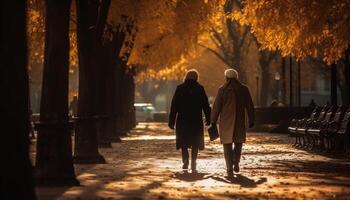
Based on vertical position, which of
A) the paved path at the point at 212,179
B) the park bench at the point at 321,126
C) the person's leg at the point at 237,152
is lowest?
the paved path at the point at 212,179

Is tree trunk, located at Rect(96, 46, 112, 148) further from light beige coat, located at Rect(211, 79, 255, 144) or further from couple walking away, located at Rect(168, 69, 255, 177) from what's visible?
light beige coat, located at Rect(211, 79, 255, 144)

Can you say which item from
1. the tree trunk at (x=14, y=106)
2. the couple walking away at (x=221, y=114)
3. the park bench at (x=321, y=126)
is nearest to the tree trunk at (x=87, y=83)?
the couple walking away at (x=221, y=114)

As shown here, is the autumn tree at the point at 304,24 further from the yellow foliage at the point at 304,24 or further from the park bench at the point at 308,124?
the park bench at the point at 308,124

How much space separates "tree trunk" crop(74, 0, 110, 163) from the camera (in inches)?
889

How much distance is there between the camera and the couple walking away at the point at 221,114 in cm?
1745

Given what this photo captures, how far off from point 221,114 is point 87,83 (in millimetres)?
6985

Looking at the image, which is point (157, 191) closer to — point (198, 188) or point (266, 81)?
point (198, 188)

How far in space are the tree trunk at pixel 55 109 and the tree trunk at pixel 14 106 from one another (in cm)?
614

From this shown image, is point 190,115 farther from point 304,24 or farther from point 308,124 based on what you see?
point 308,124

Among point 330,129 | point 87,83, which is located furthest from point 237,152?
point 330,129

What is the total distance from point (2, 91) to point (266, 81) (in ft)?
174

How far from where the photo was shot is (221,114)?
17.6 meters

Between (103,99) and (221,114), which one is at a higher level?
(103,99)

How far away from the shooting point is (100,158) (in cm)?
2261
